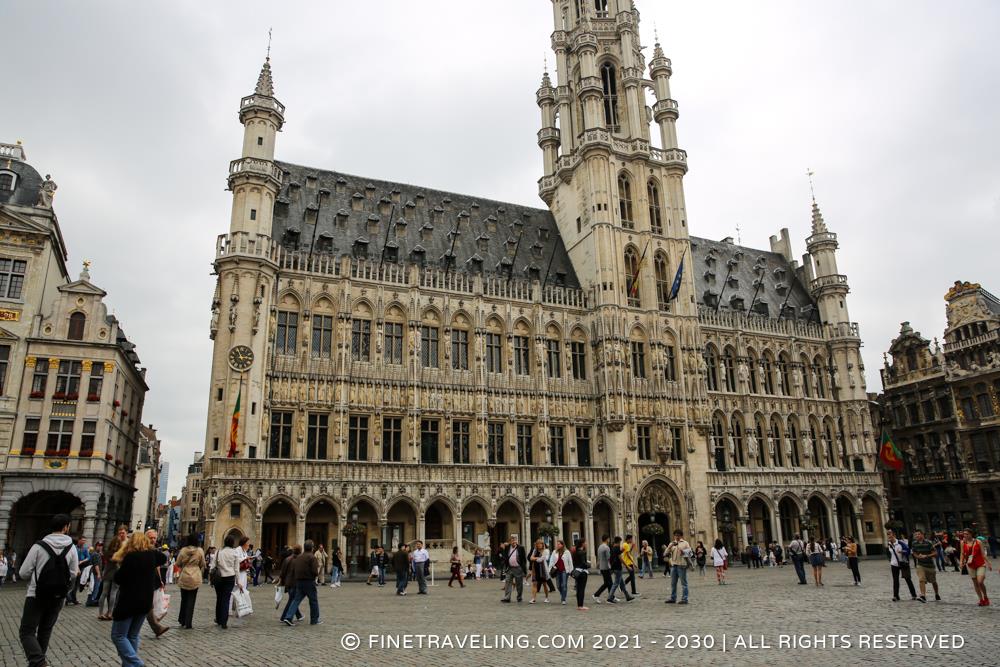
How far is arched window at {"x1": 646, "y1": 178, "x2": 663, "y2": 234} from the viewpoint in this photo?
50656 mm

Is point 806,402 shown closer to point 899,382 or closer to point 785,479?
point 785,479

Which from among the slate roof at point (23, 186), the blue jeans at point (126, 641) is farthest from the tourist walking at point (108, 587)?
the slate roof at point (23, 186)

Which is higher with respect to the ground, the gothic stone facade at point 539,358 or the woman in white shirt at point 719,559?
the gothic stone facade at point 539,358

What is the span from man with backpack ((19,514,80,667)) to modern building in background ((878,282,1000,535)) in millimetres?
60910

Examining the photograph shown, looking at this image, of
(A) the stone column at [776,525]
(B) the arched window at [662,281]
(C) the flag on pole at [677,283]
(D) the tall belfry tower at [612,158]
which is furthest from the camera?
(B) the arched window at [662,281]

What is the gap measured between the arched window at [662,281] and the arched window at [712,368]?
5554mm

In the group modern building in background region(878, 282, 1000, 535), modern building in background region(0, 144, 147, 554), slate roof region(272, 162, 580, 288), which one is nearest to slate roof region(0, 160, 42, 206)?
modern building in background region(0, 144, 147, 554)

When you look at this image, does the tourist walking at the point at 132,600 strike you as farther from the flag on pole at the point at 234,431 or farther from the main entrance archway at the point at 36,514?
the main entrance archway at the point at 36,514

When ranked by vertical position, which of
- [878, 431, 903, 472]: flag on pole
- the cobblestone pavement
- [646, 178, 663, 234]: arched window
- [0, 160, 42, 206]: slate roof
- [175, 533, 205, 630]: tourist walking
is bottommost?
the cobblestone pavement

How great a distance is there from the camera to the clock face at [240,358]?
35406 millimetres

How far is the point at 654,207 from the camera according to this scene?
168ft


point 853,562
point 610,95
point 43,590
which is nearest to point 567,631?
point 43,590

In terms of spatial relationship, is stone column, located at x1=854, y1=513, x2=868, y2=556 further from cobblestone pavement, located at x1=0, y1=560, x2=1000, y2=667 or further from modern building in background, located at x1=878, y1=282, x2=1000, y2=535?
cobblestone pavement, located at x1=0, y1=560, x2=1000, y2=667

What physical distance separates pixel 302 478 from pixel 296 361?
6.55 meters
